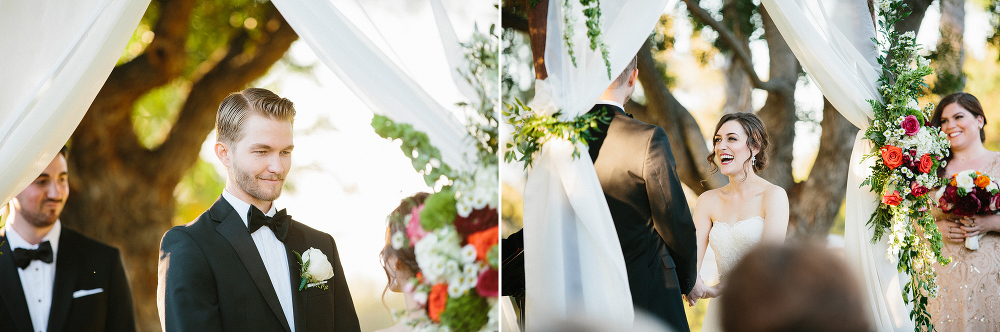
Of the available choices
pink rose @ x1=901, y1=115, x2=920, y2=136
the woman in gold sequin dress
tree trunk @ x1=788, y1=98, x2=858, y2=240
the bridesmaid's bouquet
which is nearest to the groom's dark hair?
tree trunk @ x1=788, y1=98, x2=858, y2=240

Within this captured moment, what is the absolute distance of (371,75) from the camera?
255 centimetres

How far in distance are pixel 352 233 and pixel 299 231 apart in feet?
0.70

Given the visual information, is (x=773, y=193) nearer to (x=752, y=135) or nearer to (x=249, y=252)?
(x=752, y=135)

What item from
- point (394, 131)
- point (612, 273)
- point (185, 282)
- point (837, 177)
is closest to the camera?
point (185, 282)

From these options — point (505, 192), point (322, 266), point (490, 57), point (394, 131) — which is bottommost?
point (322, 266)

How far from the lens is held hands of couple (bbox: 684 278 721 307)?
11.1ft

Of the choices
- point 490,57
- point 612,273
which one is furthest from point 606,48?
point 612,273

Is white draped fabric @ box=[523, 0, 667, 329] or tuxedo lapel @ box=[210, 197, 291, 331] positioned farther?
white draped fabric @ box=[523, 0, 667, 329]

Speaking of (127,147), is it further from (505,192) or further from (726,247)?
(726,247)

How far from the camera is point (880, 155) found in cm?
344

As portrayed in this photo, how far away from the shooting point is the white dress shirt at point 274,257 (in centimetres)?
246

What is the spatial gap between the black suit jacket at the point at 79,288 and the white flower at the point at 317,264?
753 mm

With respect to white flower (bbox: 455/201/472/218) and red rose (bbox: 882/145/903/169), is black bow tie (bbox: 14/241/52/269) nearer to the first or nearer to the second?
white flower (bbox: 455/201/472/218)

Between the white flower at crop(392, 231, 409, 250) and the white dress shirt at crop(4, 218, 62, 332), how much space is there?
1363 mm
